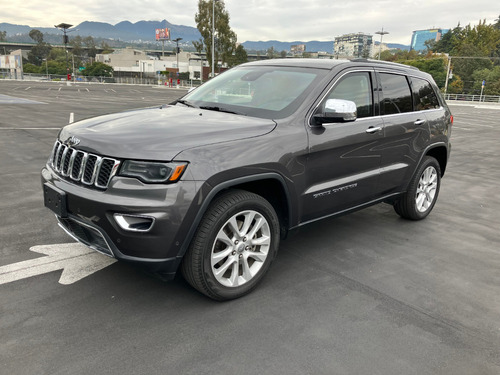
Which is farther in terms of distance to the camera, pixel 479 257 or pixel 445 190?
pixel 445 190

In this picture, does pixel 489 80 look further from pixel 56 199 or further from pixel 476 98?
pixel 56 199

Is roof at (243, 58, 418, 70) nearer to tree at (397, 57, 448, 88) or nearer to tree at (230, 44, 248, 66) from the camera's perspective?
tree at (230, 44, 248, 66)

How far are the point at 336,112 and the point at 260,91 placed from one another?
82 centimetres

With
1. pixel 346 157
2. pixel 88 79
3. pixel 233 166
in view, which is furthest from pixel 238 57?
pixel 233 166

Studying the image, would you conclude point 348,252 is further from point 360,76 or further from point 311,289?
point 360,76

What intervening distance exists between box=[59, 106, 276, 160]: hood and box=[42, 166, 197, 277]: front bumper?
22 cm

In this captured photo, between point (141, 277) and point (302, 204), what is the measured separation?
146 centimetres

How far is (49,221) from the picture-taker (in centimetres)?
457

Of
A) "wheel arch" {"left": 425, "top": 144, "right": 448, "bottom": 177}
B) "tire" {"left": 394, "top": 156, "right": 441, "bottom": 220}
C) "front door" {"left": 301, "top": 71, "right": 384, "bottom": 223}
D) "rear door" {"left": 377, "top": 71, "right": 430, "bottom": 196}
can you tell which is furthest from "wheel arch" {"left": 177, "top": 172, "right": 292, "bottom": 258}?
"wheel arch" {"left": 425, "top": 144, "right": 448, "bottom": 177}

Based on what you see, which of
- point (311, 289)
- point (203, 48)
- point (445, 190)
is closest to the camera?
point (311, 289)

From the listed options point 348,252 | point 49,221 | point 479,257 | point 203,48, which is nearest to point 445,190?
point 479,257

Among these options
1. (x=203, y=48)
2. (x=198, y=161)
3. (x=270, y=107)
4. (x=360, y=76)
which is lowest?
(x=198, y=161)

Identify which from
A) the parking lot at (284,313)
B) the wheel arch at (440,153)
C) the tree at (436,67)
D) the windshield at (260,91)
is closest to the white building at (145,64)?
the tree at (436,67)

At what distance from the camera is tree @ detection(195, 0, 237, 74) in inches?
2315
